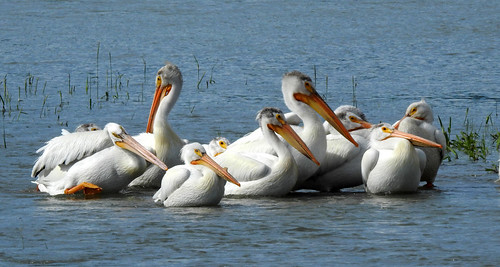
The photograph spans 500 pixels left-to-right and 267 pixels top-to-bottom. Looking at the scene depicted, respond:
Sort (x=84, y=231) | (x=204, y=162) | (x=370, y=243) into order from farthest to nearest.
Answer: (x=204, y=162)
(x=84, y=231)
(x=370, y=243)

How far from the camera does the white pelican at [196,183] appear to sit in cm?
704

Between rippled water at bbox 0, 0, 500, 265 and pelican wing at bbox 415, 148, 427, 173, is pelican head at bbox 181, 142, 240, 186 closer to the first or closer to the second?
rippled water at bbox 0, 0, 500, 265

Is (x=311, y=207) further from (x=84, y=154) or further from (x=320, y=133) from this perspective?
(x=84, y=154)

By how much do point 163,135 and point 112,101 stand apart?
4442 millimetres

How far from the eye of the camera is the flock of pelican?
724cm

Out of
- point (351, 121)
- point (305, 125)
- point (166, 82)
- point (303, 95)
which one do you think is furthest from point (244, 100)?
point (305, 125)

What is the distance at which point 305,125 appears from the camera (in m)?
8.07

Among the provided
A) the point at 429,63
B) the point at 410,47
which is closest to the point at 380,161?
the point at 429,63

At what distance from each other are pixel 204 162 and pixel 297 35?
36.9 feet

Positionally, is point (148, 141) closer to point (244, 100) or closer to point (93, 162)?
point (93, 162)

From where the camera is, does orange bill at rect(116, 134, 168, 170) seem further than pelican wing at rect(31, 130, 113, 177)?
No

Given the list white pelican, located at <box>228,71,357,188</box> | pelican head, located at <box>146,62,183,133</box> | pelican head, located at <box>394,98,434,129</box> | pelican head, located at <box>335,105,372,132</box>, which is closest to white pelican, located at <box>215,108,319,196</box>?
white pelican, located at <box>228,71,357,188</box>

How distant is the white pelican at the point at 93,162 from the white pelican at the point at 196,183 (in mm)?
486

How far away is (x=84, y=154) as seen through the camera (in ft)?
26.2
